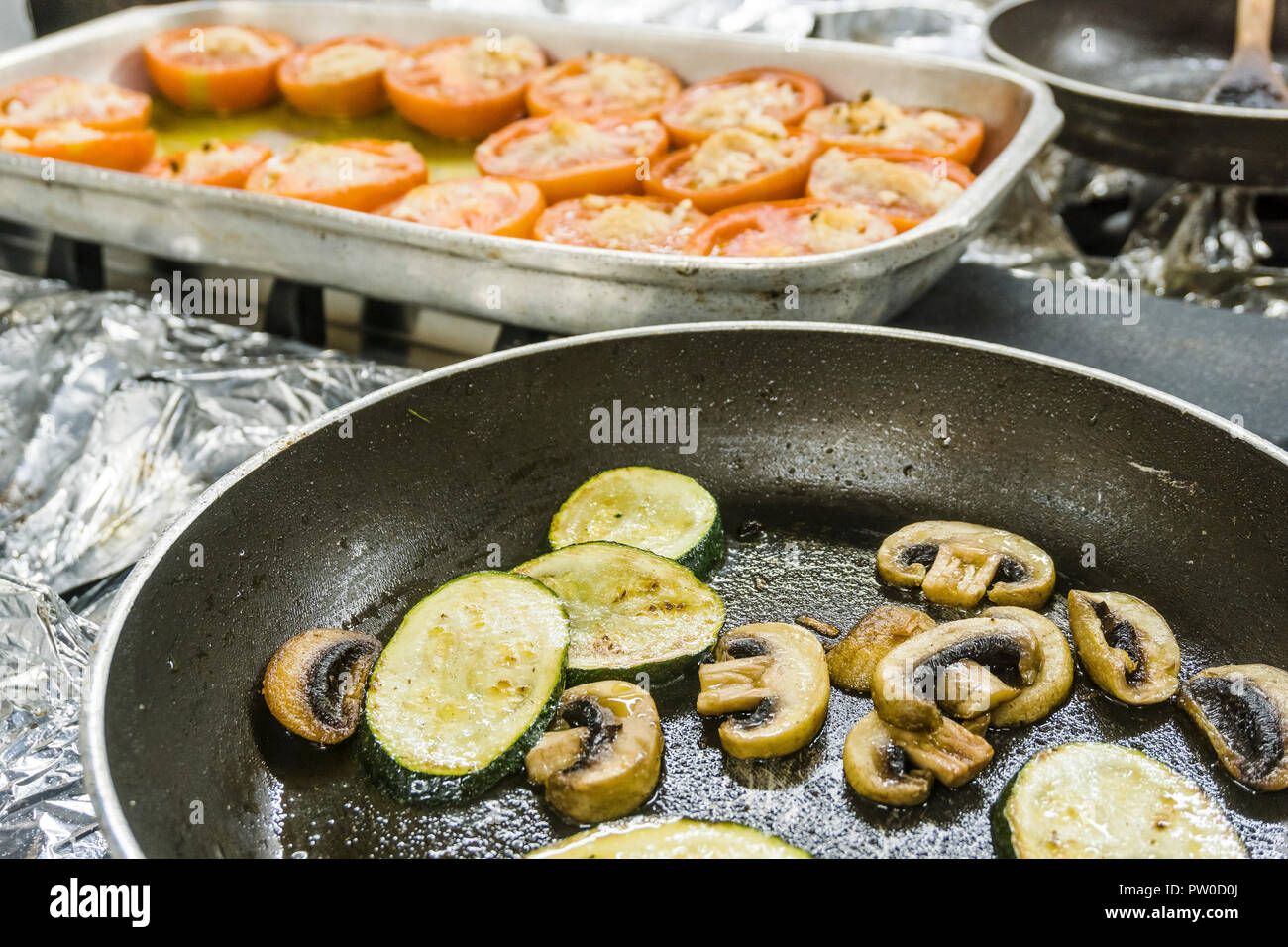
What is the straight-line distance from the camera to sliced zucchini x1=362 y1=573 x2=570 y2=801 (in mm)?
1280

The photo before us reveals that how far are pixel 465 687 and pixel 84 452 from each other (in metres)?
1.14

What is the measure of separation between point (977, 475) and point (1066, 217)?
2117mm

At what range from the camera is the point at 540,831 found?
126 cm

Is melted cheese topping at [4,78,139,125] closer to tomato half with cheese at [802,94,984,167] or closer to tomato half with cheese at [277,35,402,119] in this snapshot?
tomato half with cheese at [277,35,402,119]

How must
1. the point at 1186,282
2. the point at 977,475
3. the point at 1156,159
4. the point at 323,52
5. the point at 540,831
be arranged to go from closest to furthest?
the point at 540,831 → the point at 977,475 → the point at 1156,159 → the point at 1186,282 → the point at 323,52

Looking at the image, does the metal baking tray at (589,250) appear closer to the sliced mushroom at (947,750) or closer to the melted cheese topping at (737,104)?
the melted cheese topping at (737,104)

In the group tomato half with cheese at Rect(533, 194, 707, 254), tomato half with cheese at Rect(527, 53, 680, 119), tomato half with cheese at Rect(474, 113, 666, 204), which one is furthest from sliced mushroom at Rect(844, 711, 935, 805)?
tomato half with cheese at Rect(527, 53, 680, 119)

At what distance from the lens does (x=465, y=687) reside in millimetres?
1356

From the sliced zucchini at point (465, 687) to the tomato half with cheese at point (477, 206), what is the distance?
114cm

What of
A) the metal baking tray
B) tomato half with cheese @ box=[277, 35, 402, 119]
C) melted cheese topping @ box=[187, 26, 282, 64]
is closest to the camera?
the metal baking tray

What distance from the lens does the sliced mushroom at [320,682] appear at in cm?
137

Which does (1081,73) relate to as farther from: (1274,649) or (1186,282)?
(1274,649)

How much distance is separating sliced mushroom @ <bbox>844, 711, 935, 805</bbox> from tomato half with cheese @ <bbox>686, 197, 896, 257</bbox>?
3.78 feet
